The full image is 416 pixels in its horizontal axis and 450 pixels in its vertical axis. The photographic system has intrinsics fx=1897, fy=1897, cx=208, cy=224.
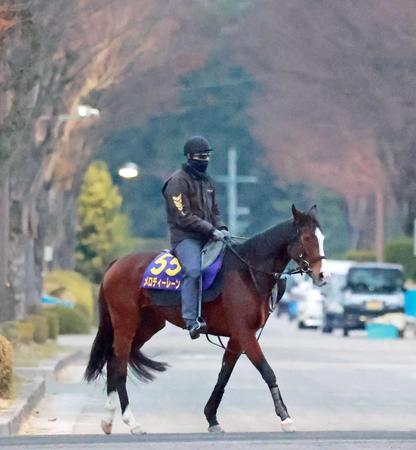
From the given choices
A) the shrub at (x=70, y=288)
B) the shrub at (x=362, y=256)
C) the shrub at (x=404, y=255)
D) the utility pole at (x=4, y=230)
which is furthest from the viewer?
the shrub at (x=362, y=256)

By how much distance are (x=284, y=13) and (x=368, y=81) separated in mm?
4129

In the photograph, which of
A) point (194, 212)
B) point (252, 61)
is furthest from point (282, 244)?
point (252, 61)

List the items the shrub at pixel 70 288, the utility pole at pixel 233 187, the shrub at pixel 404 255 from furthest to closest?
the utility pole at pixel 233 187 < the shrub at pixel 404 255 < the shrub at pixel 70 288

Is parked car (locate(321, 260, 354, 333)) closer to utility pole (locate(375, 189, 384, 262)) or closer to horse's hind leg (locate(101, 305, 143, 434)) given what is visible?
utility pole (locate(375, 189, 384, 262))

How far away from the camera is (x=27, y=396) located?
20.8 meters

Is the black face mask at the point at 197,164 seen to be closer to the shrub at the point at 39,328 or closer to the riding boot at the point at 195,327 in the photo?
the riding boot at the point at 195,327

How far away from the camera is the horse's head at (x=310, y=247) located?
1630cm

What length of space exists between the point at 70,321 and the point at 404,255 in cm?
2080

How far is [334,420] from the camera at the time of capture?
63.5 feet

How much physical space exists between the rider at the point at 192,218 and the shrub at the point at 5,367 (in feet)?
9.92

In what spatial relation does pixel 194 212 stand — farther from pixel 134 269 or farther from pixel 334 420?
pixel 334 420

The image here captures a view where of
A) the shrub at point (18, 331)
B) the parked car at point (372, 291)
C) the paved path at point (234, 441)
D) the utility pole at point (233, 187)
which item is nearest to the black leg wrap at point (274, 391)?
the paved path at point (234, 441)

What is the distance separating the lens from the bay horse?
1647 cm

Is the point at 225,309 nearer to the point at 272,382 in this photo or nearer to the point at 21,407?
the point at 272,382
